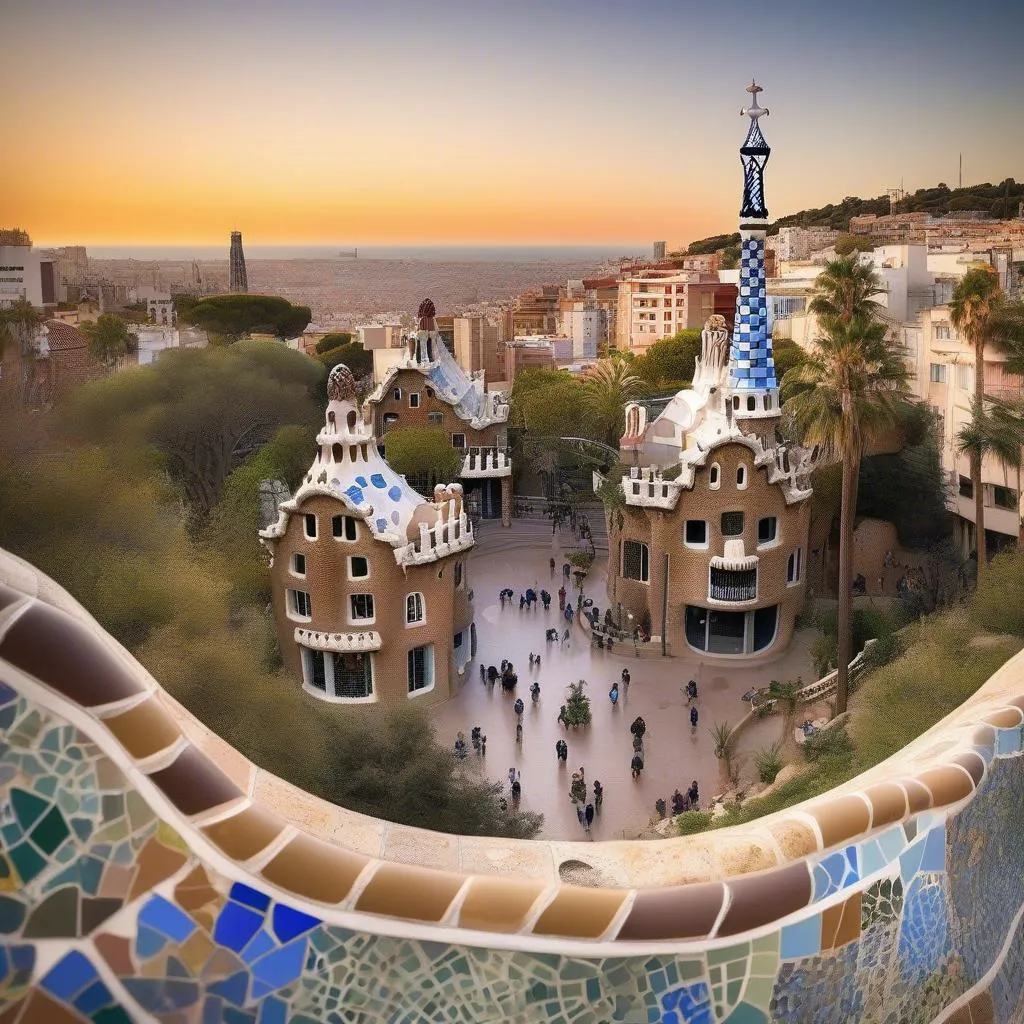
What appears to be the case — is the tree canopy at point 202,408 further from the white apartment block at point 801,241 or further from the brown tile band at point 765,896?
the white apartment block at point 801,241

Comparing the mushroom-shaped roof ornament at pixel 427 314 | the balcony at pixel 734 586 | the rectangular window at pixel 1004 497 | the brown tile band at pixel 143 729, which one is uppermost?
the mushroom-shaped roof ornament at pixel 427 314

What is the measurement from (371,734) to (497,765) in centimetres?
362

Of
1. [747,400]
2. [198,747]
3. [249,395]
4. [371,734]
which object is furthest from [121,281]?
[198,747]

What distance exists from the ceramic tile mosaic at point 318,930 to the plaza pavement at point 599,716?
10116mm

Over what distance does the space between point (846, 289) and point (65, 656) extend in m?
14.5

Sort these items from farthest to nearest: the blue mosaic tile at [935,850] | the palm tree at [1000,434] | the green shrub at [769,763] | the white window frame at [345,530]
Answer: the palm tree at [1000,434]
the white window frame at [345,530]
the green shrub at [769,763]
the blue mosaic tile at [935,850]

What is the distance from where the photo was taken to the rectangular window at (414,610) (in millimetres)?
17344

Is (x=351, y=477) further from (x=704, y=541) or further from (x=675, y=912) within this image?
(x=675, y=912)

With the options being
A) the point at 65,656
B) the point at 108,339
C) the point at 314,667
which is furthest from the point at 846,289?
the point at 108,339

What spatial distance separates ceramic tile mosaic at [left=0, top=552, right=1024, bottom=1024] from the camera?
2879mm

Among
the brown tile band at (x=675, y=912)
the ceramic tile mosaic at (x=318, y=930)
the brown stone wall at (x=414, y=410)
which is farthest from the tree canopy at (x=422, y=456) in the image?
the brown tile band at (x=675, y=912)

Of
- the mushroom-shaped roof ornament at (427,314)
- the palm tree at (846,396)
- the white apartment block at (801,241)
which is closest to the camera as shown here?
the palm tree at (846,396)

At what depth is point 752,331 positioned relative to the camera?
20625 mm

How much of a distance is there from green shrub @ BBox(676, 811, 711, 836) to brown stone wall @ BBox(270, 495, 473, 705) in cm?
536
